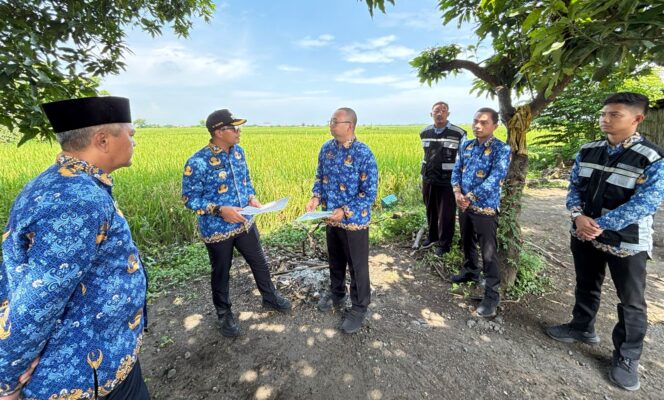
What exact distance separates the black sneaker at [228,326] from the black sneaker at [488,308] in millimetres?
2304

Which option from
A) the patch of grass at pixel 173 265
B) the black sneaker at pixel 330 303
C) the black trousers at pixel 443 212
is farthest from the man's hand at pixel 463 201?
the patch of grass at pixel 173 265

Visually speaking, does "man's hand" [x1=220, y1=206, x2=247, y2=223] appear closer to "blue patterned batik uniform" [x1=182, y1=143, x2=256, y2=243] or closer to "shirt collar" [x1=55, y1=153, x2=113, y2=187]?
"blue patterned batik uniform" [x1=182, y1=143, x2=256, y2=243]

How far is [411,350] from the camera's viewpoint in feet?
8.54

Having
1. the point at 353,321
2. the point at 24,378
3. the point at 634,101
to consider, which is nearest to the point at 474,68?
the point at 634,101

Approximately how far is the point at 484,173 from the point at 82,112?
3.04 m

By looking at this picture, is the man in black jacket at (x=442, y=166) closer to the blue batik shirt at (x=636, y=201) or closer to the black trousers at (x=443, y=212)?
the black trousers at (x=443, y=212)

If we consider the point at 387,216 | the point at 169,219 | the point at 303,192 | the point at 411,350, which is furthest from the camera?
the point at 303,192

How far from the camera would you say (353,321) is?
9.33 feet

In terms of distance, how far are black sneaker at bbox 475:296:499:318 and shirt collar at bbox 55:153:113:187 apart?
316cm

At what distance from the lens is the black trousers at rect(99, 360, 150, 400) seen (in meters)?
1.27

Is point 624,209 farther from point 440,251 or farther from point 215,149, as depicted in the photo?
point 215,149

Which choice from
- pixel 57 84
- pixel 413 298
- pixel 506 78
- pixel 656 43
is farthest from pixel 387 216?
pixel 57 84

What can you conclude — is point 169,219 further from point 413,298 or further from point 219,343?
point 413,298

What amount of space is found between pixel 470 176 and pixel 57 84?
3.38 m
